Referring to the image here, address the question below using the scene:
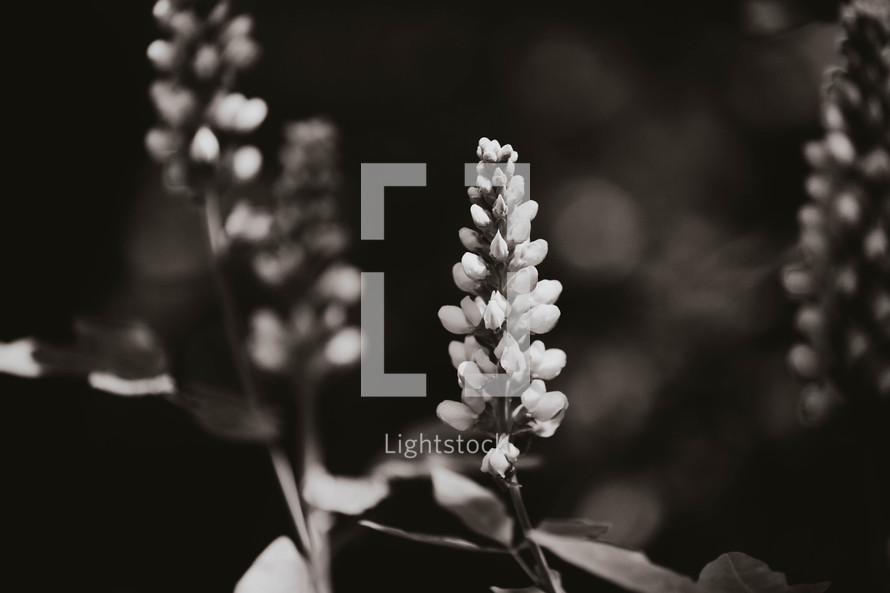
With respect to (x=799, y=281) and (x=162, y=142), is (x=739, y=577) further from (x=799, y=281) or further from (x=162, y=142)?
(x=162, y=142)

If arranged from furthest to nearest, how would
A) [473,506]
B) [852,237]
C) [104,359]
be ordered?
[104,359], [852,237], [473,506]

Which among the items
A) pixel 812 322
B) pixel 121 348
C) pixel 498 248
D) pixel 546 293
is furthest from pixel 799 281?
pixel 121 348

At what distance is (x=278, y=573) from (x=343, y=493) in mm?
143

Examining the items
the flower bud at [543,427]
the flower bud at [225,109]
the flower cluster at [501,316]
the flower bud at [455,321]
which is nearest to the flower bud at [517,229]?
the flower cluster at [501,316]

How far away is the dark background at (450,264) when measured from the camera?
2559 millimetres

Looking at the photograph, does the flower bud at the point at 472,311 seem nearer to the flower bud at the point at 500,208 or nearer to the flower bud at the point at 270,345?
the flower bud at the point at 500,208

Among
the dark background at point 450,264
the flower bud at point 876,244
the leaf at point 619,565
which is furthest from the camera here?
the dark background at point 450,264

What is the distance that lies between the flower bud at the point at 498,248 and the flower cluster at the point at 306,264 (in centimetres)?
75

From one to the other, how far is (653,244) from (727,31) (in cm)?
94

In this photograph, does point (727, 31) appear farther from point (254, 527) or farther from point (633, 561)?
point (633, 561)

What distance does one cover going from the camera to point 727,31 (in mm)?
3492

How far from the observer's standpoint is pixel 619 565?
945mm

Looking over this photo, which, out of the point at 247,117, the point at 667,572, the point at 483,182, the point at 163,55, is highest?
the point at 163,55

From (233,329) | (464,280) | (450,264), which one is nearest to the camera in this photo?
(464,280)
